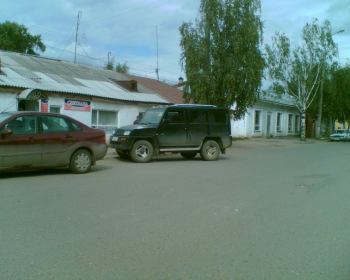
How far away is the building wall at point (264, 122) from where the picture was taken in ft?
123

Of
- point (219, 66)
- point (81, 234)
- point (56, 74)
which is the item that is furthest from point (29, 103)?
point (81, 234)

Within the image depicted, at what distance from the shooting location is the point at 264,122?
42625mm

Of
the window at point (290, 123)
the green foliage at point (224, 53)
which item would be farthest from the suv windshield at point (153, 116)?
the window at point (290, 123)

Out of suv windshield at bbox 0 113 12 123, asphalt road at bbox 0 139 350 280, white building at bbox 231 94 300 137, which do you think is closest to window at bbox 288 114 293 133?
white building at bbox 231 94 300 137

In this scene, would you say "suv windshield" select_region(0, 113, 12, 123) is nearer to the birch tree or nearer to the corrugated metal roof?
the corrugated metal roof

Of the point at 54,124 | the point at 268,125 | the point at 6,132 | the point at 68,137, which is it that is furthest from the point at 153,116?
the point at 268,125

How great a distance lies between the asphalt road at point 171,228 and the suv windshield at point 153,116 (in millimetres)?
4719

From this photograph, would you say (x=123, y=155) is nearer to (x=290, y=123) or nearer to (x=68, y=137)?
(x=68, y=137)

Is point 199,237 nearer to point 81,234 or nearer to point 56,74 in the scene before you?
point 81,234

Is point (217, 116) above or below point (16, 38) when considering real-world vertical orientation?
below

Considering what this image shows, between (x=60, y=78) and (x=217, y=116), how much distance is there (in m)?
9.80

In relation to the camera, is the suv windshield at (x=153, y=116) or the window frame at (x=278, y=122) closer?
the suv windshield at (x=153, y=116)

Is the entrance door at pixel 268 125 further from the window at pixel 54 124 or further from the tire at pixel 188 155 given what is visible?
the window at pixel 54 124

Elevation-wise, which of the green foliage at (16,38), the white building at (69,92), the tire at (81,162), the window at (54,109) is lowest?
the tire at (81,162)
